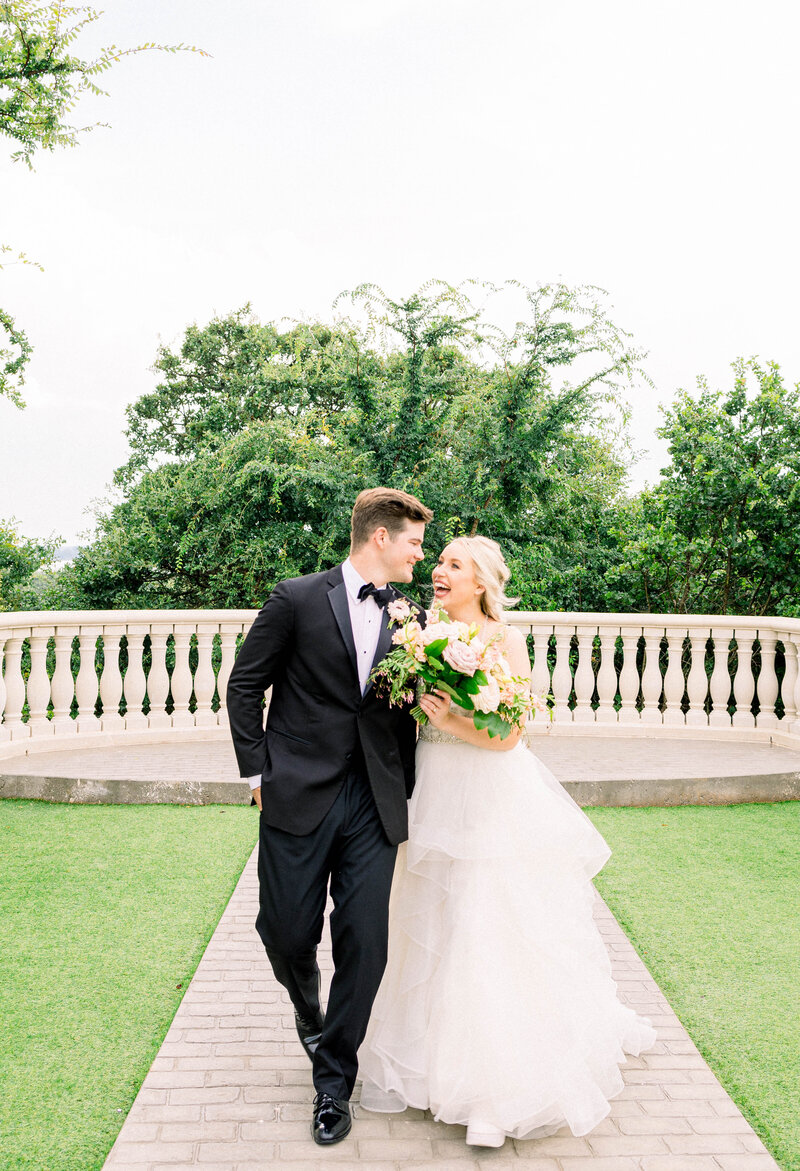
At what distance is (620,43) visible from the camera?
870cm

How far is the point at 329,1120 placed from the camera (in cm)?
295

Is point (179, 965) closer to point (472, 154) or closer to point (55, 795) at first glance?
point (55, 795)

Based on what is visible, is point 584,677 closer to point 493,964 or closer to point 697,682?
point 697,682

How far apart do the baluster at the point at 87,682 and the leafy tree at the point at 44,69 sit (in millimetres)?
3688

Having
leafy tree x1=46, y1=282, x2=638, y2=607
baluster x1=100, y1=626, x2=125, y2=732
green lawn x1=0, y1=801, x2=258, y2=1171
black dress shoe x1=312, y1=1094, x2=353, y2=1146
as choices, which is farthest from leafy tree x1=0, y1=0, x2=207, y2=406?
black dress shoe x1=312, y1=1094, x2=353, y2=1146

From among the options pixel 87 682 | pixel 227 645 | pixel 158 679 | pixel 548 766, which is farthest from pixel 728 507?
pixel 87 682

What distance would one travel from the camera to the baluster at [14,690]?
24.2ft

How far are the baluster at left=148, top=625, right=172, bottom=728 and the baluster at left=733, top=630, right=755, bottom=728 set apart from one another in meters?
5.33

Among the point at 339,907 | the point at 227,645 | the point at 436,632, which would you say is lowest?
the point at 339,907

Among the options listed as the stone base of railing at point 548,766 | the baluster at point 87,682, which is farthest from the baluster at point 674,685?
the baluster at point 87,682

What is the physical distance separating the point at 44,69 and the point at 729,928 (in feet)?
29.6

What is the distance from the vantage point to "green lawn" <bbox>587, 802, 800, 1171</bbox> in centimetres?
345

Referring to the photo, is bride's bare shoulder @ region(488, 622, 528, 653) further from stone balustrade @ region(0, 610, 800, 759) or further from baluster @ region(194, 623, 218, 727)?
baluster @ region(194, 623, 218, 727)

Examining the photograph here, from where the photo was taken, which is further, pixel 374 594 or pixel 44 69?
pixel 44 69
